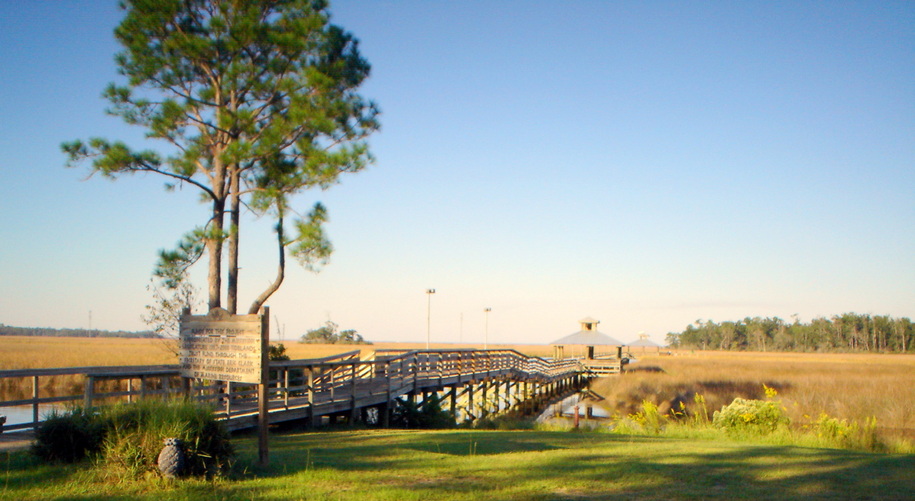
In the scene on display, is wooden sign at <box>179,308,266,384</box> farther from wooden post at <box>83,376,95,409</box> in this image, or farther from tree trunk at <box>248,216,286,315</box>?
tree trunk at <box>248,216,286,315</box>

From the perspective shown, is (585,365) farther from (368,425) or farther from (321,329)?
(321,329)

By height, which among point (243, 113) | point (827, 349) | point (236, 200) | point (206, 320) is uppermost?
point (243, 113)

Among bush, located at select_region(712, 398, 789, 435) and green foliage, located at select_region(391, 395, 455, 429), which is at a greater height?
bush, located at select_region(712, 398, 789, 435)

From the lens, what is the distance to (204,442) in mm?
8078

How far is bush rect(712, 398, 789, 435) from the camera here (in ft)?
47.2

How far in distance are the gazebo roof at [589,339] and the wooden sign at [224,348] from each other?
41.3 metres

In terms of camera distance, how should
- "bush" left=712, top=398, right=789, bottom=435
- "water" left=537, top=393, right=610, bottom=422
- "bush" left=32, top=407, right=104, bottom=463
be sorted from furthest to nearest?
"water" left=537, top=393, right=610, bottom=422 → "bush" left=712, top=398, right=789, bottom=435 → "bush" left=32, top=407, right=104, bottom=463

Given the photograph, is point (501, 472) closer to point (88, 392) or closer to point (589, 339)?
point (88, 392)

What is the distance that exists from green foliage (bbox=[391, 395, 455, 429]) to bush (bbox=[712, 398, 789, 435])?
22.7ft

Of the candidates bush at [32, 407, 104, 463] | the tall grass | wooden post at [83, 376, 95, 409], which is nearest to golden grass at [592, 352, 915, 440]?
the tall grass

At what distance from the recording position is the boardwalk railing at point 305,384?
11.6 m

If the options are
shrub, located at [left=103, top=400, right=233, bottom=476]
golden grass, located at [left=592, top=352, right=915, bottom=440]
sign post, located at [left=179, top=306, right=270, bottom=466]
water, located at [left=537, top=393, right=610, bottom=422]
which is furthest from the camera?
water, located at [left=537, top=393, right=610, bottom=422]

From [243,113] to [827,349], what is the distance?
110399mm

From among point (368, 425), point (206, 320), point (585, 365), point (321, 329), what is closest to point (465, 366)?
point (368, 425)
